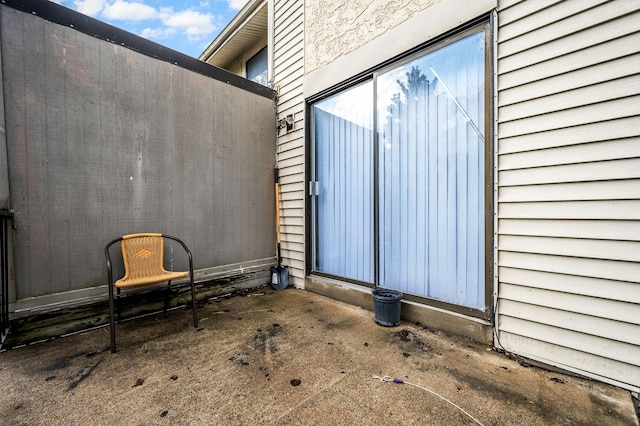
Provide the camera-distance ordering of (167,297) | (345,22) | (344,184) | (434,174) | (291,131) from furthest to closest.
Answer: (291,131), (344,184), (345,22), (167,297), (434,174)

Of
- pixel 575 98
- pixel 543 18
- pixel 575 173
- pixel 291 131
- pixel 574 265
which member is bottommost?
pixel 574 265

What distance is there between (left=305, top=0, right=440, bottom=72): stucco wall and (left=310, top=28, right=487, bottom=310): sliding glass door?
42cm

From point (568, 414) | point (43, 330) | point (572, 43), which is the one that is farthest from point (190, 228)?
point (572, 43)

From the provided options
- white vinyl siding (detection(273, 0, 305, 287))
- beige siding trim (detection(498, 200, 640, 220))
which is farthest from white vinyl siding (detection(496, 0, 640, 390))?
white vinyl siding (detection(273, 0, 305, 287))

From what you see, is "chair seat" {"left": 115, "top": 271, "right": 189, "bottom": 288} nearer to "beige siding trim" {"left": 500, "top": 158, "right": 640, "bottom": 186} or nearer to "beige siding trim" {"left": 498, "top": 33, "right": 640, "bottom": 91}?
"beige siding trim" {"left": 500, "top": 158, "right": 640, "bottom": 186}

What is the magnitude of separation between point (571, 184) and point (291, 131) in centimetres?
292

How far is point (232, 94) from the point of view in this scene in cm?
337

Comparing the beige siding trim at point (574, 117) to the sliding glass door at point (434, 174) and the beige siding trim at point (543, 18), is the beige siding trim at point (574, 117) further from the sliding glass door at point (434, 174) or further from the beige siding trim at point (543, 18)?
the beige siding trim at point (543, 18)

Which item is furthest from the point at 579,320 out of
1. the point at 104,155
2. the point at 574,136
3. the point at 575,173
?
the point at 104,155

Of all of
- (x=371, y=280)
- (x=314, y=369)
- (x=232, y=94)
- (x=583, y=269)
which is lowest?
(x=314, y=369)

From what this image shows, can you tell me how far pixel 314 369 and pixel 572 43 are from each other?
2.56m

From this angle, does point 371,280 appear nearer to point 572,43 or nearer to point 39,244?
point 572,43

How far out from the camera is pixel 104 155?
2455 mm

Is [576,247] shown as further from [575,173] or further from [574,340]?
[574,340]
